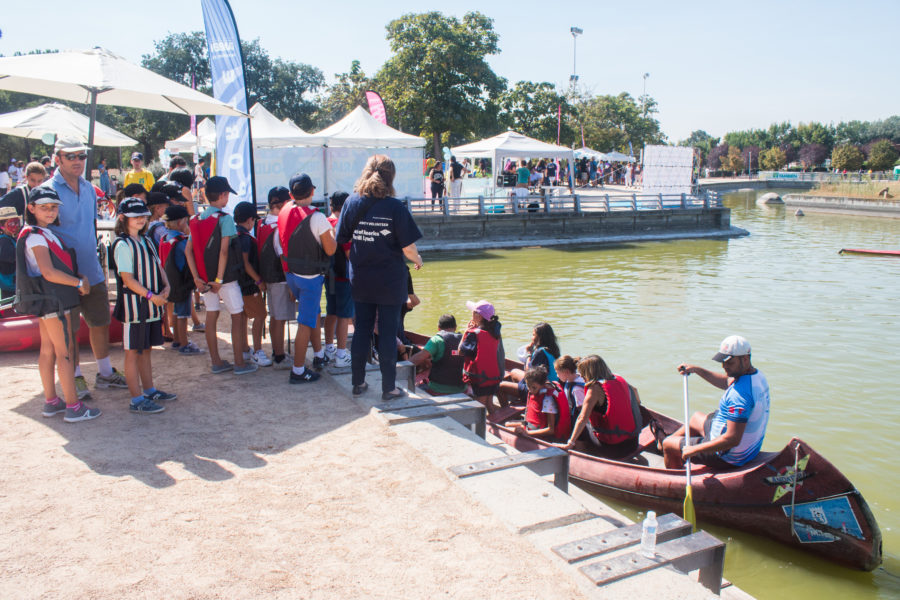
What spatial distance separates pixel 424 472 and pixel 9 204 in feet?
16.4

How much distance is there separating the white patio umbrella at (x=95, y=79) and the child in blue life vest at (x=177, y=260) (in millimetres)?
1161

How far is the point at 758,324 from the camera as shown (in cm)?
1371

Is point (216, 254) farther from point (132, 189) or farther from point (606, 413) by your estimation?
point (606, 413)

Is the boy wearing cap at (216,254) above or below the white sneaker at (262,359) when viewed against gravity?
above

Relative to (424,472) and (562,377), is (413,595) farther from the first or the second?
(562,377)

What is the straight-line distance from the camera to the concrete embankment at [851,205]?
1553 inches

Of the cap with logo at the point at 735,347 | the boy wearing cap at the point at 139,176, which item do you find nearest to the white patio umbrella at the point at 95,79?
the boy wearing cap at the point at 139,176

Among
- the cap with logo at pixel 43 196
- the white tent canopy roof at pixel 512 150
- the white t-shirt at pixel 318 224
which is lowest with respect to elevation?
the white t-shirt at pixel 318 224

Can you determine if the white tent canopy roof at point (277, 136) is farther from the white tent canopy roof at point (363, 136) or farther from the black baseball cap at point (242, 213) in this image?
the black baseball cap at point (242, 213)

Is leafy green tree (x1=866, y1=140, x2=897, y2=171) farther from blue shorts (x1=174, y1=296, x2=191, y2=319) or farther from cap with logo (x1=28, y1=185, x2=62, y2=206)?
cap with logo (x1=28, y1=185, x2=62, y2=206)

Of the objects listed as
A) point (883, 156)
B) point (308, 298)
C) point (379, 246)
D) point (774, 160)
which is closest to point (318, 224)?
point (308, 298)

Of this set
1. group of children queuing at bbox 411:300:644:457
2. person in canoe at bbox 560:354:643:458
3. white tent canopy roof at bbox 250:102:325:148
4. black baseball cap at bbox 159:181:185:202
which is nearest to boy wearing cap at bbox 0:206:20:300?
black baseball cap at bbox 159:181:185:202

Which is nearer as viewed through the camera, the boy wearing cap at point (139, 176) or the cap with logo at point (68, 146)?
the cap with logo at point (68, 146)

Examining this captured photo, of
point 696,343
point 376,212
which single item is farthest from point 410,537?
point 696,343
